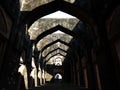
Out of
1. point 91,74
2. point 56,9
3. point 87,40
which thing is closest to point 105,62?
point 91,74

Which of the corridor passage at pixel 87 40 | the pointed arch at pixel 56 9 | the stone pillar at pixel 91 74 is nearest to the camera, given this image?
the corridor passage at pixel 87 40

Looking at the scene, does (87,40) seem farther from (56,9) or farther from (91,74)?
(56,9)

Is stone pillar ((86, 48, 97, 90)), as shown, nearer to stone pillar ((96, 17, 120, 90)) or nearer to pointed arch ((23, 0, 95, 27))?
stone pillar ((96, 17, 120, 90))

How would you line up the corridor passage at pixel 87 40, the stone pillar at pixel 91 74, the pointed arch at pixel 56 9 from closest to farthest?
the corridor passage at pixel 87 40 < the pointed arch at pixel 56 9 < the stone pillar at pixel 91 74

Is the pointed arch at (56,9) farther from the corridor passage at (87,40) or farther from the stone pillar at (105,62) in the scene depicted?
the stone pillar at (105,62)

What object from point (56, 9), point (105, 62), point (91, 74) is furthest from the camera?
point (91, 74)

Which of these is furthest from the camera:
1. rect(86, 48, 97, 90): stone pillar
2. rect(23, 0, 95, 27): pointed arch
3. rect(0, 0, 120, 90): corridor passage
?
rect(86, 48, 97, 90): stone pillar

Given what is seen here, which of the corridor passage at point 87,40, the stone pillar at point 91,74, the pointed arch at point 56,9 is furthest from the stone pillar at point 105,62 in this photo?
the stone pillar at point 91,74

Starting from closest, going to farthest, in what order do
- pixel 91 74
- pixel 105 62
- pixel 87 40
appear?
pixel 105 62 < pixel 91 74 < pixel 87 40

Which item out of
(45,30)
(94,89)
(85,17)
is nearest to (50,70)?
(45,30)

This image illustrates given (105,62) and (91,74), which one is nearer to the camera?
(105,62)

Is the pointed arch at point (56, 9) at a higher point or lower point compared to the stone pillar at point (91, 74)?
higher

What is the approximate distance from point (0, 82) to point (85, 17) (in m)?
4.07

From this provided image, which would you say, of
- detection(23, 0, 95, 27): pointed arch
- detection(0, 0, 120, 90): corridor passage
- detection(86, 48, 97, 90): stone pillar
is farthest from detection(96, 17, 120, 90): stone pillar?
detection(86, 48, 97, 90): stone pillar
